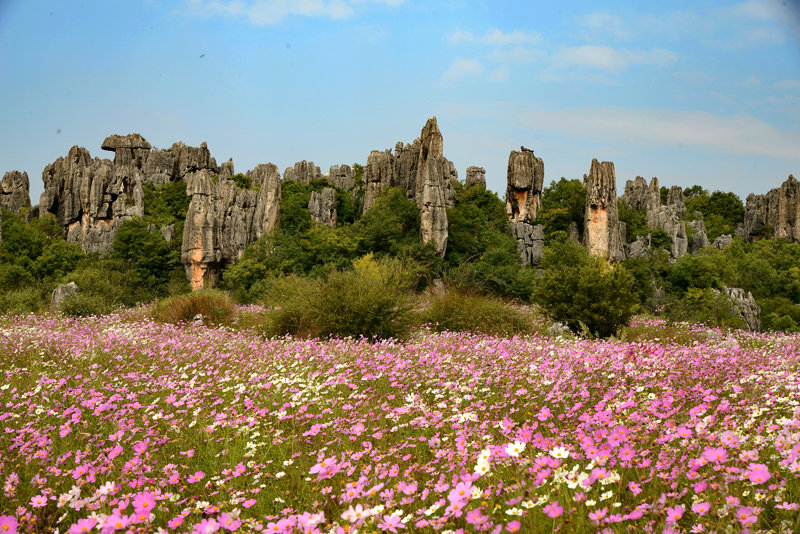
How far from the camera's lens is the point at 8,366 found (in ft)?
29.9

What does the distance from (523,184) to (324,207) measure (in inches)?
708

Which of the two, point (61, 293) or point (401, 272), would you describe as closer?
point (401, 272)

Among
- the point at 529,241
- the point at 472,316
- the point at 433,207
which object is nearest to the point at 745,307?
the point at 472,316

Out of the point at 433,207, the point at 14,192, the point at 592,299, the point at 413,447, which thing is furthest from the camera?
the point at 14,192

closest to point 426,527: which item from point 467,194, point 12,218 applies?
point 467,194

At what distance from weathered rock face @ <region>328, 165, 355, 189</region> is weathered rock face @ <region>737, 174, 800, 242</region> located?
52.1m

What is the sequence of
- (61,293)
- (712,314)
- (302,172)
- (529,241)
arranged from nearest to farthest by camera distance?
1. (712,314)
2. (61,293)
3. (529,241)
4. (302,172)

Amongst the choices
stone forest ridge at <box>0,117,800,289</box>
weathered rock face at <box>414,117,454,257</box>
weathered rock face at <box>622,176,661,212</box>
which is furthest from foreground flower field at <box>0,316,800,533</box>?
weathered rock face at <box>622,176,661,212</box>

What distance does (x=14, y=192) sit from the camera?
70.8 m

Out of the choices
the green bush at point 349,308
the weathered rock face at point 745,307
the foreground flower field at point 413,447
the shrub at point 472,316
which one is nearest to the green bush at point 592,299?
the shrub at point 472,316

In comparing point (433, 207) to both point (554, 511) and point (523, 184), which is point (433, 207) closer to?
point (523, 184)

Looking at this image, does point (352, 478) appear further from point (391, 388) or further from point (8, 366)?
point (8, 366)

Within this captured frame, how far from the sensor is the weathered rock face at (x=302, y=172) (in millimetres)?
81312

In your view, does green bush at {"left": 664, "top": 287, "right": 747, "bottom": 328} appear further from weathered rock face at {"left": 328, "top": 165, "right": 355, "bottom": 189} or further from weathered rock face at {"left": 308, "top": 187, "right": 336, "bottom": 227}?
weathered rock face at {"left": 328, "top": 165, "right": 355, "bottom": 189}
